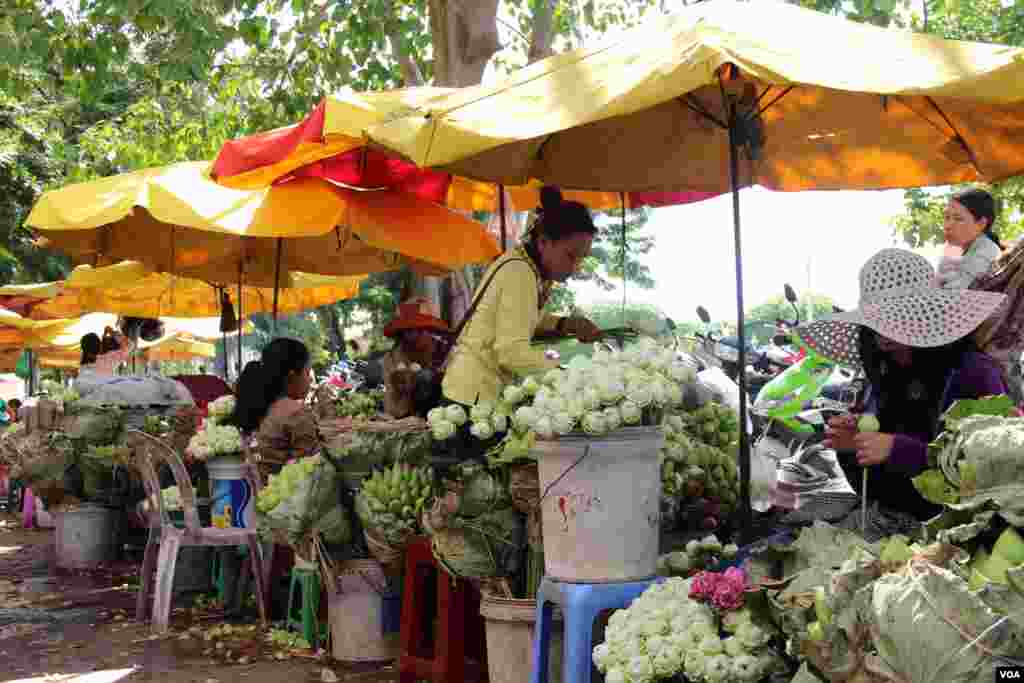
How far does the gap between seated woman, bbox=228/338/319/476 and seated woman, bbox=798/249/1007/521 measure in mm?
3658

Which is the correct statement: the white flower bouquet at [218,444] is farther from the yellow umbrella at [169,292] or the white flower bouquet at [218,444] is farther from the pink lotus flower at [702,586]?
the pink lotus flower at [702,586]

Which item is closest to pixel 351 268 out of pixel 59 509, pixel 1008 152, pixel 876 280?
pixel 59 509

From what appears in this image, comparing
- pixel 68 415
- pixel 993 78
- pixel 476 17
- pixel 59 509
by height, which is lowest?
pixel 59 509

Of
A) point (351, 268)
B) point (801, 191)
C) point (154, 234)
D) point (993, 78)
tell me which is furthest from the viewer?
point (351, 268)

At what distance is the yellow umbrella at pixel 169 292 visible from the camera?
38.0 feet

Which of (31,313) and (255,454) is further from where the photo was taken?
(31,313)

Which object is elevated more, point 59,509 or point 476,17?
point 476,17

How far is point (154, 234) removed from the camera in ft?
31.6

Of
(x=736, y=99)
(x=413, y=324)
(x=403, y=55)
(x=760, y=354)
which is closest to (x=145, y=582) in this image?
(x=413, y=324)

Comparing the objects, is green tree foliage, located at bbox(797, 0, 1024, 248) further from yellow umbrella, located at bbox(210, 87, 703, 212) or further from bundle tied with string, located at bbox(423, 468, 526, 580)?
bundle tied with string, located at bbox(423, 468, 526, 580)

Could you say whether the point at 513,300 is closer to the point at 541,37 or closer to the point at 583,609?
the point at 583,609

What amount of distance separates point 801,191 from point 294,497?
3.05 metres

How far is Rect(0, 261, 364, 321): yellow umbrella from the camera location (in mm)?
11578

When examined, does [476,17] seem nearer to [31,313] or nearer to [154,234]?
[154,234]
